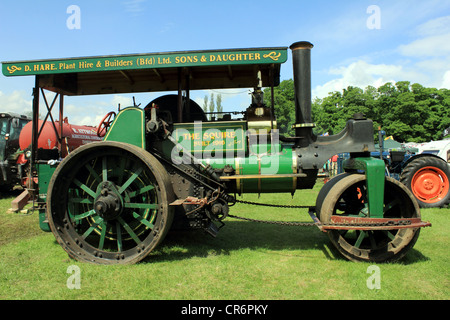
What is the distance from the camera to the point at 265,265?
13.3 ft

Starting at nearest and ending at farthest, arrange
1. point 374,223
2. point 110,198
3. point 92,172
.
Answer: point 374,223, point 110,198, point 92,172

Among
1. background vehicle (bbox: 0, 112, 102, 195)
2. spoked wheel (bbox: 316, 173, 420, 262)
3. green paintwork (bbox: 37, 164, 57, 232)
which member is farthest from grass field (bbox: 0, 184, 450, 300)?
background vehicle (bbox: 0, 112, 102, 195)

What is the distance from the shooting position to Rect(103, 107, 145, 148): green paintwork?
435 centimetres

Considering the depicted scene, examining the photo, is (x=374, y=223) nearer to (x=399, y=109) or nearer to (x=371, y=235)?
(x=371, y=235)

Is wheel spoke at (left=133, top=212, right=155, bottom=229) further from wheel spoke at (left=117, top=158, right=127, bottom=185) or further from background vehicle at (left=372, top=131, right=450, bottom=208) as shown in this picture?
background vehicle at (left=372, top=131, right=450, bottom=208)

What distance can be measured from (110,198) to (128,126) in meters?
1.00

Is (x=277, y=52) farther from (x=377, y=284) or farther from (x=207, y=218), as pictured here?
(x=377, y=284)

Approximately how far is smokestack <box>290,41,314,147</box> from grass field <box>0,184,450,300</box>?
165 cm

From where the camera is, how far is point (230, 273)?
3.80 m

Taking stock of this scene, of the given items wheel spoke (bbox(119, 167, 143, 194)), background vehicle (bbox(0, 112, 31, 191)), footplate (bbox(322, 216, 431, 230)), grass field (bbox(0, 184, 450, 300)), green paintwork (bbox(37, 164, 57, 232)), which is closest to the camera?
grass field (bbox(0, 184, 450, 300))

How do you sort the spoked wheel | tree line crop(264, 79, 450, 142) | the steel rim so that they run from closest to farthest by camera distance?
the spoked wheel, the steel rim, tree line crop(264, 79, 450, 142)

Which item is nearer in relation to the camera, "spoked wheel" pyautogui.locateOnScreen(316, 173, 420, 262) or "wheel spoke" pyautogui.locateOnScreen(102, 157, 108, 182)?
"spoked wheel" pyautogui.locateOnScreen(316, 173, 420, 262)

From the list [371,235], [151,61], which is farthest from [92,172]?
[371,235]

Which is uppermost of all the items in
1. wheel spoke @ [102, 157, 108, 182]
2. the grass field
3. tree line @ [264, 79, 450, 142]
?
tree line @ [264, 79, 450, 142]
